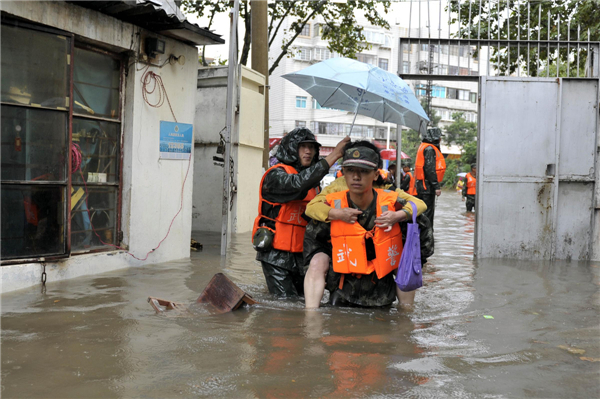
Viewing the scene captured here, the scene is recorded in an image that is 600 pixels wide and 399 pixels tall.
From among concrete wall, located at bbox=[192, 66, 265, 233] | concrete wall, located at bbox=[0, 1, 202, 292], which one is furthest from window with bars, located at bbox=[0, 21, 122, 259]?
concrete wall, located at bbox=[192, 66, 265, 233]

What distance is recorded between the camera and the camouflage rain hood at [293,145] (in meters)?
5.38

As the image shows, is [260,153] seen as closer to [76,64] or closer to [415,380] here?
[76,64]

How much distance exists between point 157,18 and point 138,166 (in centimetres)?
Answer: 189

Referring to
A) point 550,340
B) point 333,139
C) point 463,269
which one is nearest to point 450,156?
point 333,139

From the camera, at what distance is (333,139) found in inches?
2133

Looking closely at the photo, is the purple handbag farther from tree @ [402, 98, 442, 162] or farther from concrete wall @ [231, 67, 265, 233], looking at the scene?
tree @ [402, 98, 442, 162]

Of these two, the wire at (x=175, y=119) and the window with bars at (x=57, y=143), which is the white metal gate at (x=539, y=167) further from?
the window with bars at (x=57, y=143)

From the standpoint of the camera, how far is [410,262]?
187 inches

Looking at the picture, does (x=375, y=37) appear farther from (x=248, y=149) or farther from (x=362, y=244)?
(x=362, y=244)

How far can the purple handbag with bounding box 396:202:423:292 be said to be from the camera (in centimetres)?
475

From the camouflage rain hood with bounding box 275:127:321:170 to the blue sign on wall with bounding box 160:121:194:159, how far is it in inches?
125

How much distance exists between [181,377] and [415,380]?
135 cm

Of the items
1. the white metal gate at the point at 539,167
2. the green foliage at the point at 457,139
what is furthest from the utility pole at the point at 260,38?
the green foliage at the point at 457,139

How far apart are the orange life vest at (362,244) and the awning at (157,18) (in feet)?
12.0
